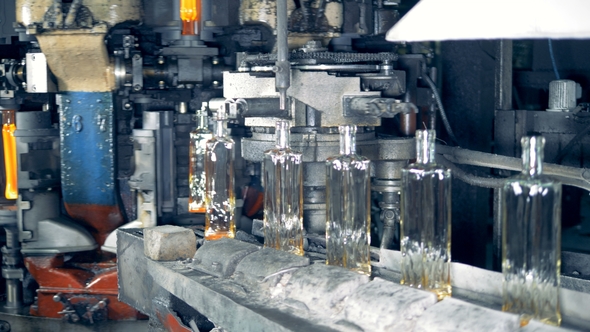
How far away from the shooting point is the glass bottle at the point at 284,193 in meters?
2.16

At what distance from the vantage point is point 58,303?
11.9 ft

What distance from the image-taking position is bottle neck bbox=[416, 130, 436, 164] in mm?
1710

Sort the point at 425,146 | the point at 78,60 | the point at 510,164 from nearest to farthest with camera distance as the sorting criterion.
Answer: the point at 425,146
the point at 510,164
the point at 78,60

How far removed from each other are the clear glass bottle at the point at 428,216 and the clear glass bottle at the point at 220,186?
86cm

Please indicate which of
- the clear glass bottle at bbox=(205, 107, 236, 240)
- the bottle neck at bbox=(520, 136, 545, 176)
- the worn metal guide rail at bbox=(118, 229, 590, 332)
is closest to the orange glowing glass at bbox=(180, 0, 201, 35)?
the clear glass bottle at bbox=(205, 107, 236, 240)

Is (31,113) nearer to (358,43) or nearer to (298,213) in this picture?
(358,43)

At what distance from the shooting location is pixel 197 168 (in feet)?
9.86

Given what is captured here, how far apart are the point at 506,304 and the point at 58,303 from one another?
2.57m

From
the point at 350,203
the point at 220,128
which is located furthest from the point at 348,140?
the point at 220,128

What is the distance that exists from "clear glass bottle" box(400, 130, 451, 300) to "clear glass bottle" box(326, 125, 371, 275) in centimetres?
21

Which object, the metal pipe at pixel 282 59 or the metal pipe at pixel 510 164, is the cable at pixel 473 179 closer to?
the metal pipe at pixel 510 164

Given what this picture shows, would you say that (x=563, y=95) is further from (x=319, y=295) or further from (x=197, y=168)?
(x=319, y=295)

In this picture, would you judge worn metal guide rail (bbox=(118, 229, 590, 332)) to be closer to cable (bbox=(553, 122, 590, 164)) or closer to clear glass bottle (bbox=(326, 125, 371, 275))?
clear glass bottle (bbox=(326, 125, 371, 275))

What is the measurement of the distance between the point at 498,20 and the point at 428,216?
608 millimetres
